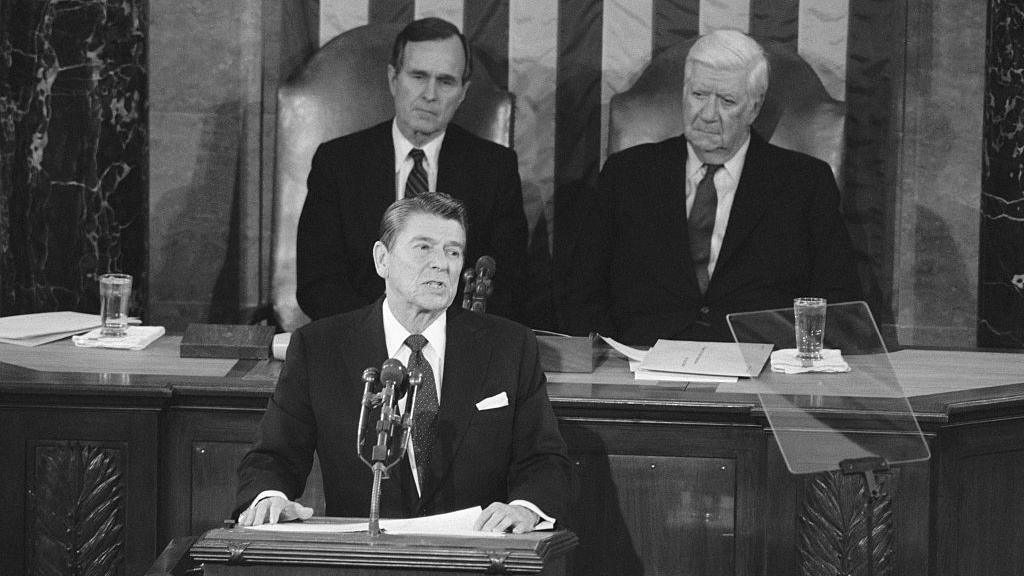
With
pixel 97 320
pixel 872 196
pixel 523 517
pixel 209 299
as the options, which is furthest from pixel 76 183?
pixel 523 517

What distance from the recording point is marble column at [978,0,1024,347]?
574 cm

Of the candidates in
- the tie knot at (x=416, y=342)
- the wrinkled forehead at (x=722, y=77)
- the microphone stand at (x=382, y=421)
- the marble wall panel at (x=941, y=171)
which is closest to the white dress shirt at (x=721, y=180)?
the wrinkled forehead at (x=722, y=77)

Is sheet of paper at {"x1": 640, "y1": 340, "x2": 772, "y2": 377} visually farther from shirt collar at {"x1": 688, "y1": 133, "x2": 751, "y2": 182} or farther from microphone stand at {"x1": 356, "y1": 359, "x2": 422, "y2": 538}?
microphone stand at {"x1": 356, "y1": 359, "x2": 422, "y2": 538}

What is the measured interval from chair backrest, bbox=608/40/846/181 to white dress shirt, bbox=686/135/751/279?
324 mm

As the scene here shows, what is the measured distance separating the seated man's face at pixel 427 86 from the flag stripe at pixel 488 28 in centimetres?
75

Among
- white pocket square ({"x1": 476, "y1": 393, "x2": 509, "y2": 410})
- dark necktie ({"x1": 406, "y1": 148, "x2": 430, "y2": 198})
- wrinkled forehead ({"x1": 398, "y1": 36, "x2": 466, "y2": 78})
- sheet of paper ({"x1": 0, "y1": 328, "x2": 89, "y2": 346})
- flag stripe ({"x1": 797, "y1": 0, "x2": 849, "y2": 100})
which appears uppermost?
flag stripe ({"x1": 797, "y1": 0, "x2": 849, "y2": 100})

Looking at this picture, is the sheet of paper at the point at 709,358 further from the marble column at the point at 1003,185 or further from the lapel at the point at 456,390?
the marble column at the point at 1003,185

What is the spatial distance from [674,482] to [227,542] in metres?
1.38

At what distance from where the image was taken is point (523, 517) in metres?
3.06

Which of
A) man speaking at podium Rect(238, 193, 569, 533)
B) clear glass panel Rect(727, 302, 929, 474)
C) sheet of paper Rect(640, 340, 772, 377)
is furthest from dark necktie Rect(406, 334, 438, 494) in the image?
sheet of paper Rect(640, 340, 772, 377)

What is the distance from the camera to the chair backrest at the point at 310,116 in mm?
5453

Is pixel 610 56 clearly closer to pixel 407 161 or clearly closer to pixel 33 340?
pixel 407 161

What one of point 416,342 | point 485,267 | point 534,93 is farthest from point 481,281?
point 534,93

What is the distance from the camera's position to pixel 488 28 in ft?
19.4
